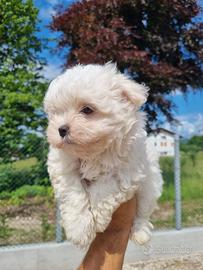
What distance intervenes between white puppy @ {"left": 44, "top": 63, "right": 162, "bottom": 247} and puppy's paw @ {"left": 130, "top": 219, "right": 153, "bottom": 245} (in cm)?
31

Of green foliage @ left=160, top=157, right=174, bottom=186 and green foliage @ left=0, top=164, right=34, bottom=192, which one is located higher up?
green foliage @ left=160, top=157, right=174, bottom=186

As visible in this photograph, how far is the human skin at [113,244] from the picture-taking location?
2918mm

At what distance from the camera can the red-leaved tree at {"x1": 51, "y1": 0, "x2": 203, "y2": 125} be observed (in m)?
8.53

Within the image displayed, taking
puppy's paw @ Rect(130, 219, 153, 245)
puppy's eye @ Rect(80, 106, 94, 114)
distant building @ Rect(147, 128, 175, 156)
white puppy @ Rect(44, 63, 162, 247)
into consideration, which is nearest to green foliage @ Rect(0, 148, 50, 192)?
distant building @ Rect(147, 128, 175, 156)

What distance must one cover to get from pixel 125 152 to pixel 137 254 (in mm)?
5129

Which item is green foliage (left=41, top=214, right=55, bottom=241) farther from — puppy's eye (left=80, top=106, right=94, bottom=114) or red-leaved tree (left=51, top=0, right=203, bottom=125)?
puppy's eye (left=80, top=106, right=94, bottom=114)

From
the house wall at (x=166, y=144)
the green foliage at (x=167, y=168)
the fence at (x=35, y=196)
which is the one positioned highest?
the house wall at (x=166, y=144)

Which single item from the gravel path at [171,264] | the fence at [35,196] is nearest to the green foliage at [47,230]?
the fence at [35,196]

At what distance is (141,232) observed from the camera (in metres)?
3.04

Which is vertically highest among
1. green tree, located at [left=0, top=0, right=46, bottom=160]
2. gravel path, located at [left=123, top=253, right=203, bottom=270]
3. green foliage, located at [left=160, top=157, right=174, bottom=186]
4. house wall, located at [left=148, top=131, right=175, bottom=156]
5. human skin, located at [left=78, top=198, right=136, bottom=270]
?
green tree, located at [left=0, top=0, right=46, bottom=160]

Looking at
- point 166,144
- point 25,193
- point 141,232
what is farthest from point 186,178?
point 141,232

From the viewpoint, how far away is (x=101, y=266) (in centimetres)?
289

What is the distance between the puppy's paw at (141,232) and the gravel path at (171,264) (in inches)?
173

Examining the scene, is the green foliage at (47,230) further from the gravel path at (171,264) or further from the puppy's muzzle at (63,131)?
the puppy's muzzle at (63,131)
